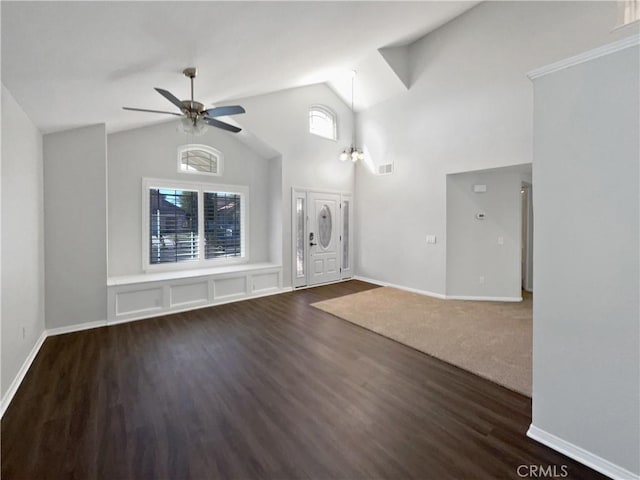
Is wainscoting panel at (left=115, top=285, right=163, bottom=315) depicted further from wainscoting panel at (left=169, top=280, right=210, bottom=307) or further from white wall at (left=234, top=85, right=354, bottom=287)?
white wall at (left=234, top=85, right=354, bottom=287)

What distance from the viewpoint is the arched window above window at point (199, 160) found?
17.6 ft

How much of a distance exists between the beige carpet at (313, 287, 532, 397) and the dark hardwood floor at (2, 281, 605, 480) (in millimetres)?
241

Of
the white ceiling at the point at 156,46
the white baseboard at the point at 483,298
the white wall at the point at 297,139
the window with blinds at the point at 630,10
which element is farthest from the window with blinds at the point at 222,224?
the window with blinds at the point at 630,10

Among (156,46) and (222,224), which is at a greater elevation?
(156,46)

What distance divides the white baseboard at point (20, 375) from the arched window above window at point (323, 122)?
578 cm

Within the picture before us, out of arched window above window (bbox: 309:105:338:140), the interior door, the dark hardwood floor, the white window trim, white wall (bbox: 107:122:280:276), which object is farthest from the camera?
arched window above window (bbox: 309:105:338:140)

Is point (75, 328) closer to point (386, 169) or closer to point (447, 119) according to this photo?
point (386, 169)

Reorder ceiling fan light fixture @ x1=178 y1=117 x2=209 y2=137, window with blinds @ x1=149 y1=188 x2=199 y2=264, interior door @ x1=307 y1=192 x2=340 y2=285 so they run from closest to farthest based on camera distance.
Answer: ceiling fan light fixture @ x1=178 y1=117 x2=209 y2=137
window with blinds @ x1=149 y1=188 x2=199 y2=264
interior door @ x1=307 y1=192 x2=340 y2=285

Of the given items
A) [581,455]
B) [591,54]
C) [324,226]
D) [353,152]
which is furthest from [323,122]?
[581,455]

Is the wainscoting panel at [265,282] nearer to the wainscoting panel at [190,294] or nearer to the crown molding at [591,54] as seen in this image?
the wainscoting panel at [190,294]

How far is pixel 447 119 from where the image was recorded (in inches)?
209

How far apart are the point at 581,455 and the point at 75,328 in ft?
17.7

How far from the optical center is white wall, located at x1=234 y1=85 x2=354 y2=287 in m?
5.72

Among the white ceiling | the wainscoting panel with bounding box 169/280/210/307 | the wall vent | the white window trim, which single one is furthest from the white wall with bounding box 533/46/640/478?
the white window trim
